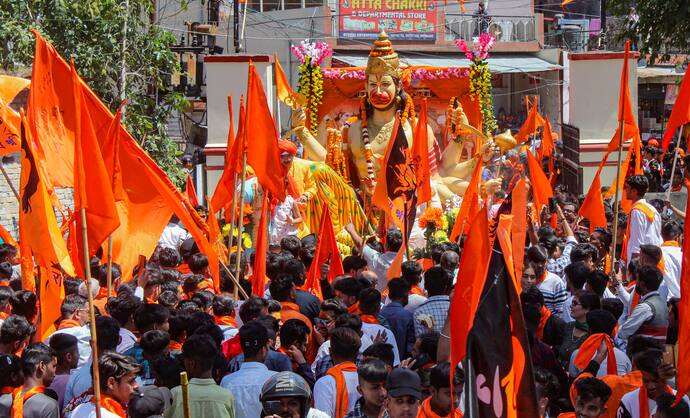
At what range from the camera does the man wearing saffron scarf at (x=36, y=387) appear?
5.81m

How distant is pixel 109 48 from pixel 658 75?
608 inches

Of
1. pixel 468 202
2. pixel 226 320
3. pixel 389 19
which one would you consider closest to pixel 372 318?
pixel 226 320

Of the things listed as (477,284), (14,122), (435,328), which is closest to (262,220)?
(435,328)

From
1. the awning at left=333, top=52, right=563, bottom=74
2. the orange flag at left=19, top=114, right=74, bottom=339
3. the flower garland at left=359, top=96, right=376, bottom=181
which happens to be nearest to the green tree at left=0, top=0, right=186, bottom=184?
the flower garland at left=359, top=96, right=376, bottom=181

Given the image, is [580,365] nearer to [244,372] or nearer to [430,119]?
[244,372]

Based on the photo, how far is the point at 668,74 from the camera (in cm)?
2805

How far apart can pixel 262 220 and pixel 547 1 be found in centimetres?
2710

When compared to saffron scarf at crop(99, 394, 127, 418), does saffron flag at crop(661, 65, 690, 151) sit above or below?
above

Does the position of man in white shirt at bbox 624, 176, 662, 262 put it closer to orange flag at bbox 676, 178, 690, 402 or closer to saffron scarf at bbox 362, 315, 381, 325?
saffron scarf at bbox 362, 315, 381, 325

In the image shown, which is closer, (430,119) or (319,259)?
(319,259)

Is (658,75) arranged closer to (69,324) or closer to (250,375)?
(69,324)

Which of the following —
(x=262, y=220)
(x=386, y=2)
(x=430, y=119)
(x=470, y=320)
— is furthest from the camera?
(x=386, y=2)

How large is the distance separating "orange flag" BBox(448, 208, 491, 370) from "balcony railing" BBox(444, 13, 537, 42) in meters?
22.7

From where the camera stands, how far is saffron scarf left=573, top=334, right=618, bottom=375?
6.76 m
